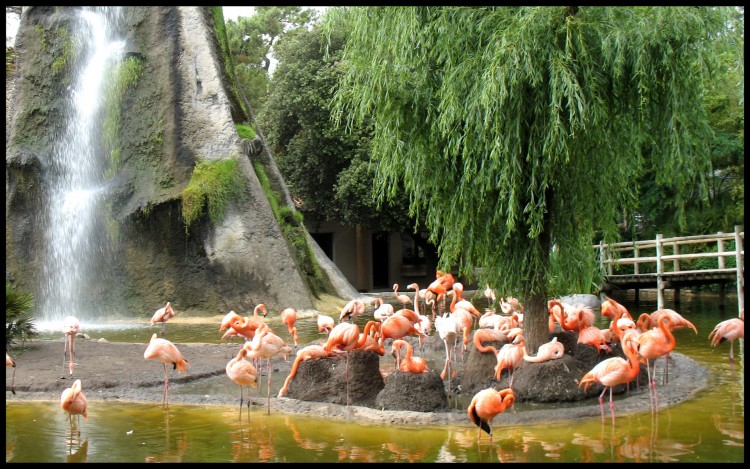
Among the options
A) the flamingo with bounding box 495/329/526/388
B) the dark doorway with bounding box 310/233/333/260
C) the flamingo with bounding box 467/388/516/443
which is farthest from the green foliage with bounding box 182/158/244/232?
the flamingo with bounding box 467/388/516/443

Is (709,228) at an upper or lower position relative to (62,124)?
lower

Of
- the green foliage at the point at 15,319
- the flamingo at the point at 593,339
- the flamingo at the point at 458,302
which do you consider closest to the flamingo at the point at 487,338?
the flamingo at the point at 593,339

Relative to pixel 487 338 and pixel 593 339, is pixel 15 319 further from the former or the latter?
pixel 593 339

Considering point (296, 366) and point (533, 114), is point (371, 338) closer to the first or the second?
point (296, 366)

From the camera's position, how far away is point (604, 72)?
8.46 m

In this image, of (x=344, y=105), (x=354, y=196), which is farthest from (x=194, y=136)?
(x=344, y=105)

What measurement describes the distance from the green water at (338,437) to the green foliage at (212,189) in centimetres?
1114

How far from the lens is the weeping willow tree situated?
8062 mm

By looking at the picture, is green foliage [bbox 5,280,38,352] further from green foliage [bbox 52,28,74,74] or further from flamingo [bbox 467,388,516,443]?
green foliage [bbox 52,28,74,74]

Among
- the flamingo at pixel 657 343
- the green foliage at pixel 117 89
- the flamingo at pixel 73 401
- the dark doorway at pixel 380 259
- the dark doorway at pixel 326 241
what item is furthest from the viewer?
the dark doorway at pixel 380 259

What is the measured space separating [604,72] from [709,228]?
1847cm

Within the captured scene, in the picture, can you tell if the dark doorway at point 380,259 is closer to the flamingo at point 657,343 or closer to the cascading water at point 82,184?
the cascading water at point 82,184

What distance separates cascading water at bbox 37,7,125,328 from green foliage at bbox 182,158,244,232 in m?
2.48

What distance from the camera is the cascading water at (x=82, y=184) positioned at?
19.9 metres
